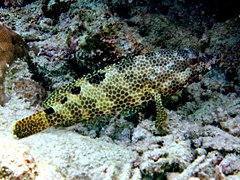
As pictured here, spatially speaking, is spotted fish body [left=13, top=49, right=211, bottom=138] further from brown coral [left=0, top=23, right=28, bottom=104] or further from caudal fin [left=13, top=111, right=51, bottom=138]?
brown coral [left=0, top=23, right=28, bottom=104]

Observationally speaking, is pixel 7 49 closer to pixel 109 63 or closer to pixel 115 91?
pixel 109 63

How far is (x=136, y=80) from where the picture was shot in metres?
4.56

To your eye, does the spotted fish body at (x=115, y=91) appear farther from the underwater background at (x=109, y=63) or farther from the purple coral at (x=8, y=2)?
the purple coral at (x=8, y=2)

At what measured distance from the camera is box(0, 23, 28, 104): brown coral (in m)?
4.78

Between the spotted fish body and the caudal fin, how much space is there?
111 mm

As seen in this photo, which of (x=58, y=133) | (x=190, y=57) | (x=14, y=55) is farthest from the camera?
(x=14, y=55)

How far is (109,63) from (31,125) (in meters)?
1.85

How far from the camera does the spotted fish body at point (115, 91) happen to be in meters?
4.53

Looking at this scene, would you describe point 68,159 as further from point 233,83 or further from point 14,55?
point 233,83

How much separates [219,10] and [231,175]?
16.4 feet

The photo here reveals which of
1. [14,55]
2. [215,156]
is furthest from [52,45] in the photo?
[215,156]

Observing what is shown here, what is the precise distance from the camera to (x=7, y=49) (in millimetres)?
4961

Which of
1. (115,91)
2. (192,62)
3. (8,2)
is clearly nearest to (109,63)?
(115,91)

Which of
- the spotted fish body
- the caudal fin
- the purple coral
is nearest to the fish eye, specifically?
the spotted fish body
